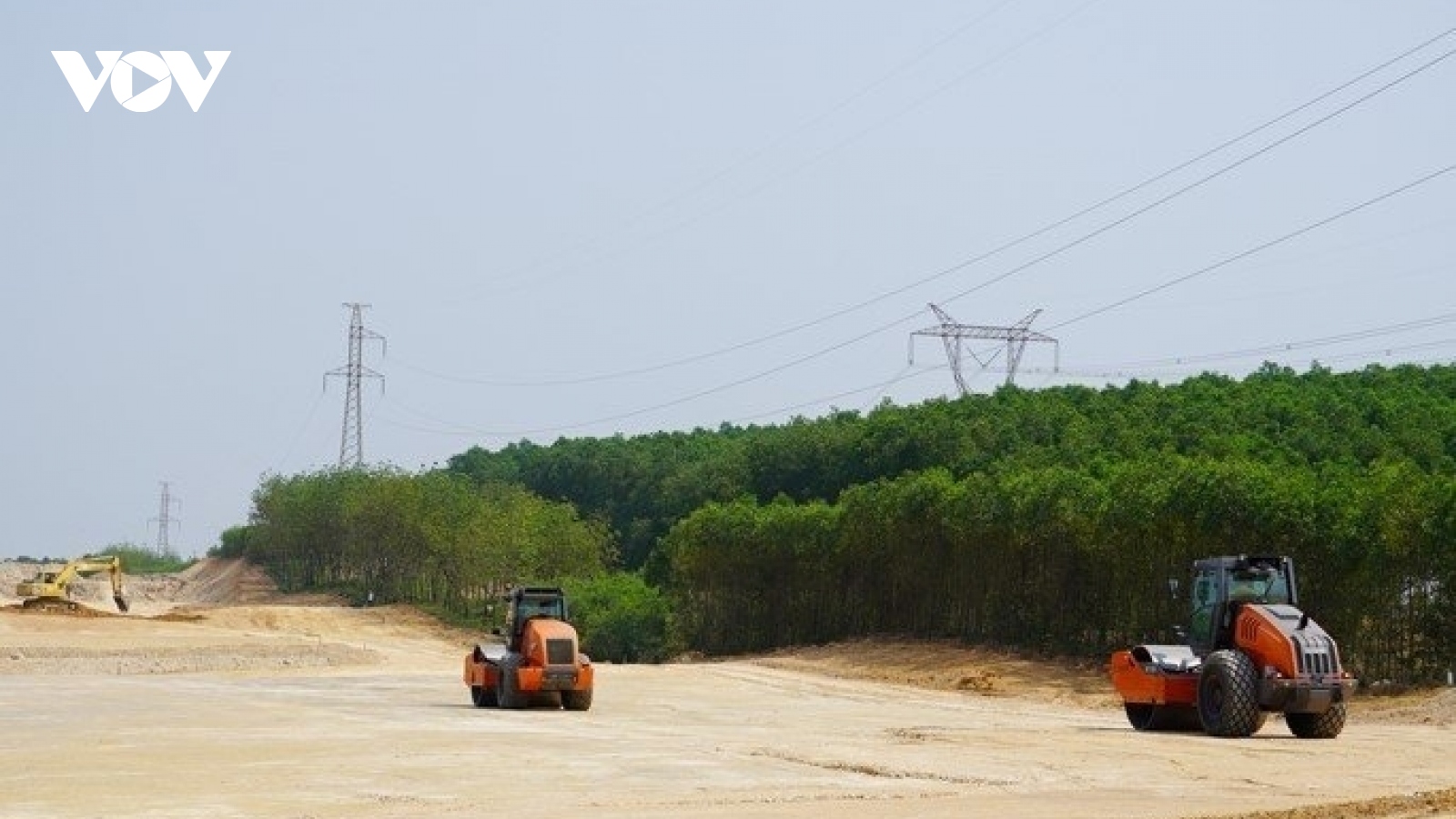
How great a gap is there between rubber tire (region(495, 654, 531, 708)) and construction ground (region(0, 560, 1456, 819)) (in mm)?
420

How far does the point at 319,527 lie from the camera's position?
121m

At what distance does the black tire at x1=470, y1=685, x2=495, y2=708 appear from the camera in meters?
38.9

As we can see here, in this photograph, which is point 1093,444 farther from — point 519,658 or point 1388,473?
point 519,658

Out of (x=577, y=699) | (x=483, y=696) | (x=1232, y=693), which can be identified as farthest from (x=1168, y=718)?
(x=483, y=696)

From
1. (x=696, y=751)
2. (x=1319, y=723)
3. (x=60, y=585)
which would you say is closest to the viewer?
(x=696, y=751)

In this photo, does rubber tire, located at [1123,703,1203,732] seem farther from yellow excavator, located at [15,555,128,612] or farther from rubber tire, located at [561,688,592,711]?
yellow excavator, located at [15,555,128,612]

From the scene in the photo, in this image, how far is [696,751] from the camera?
1104 inches

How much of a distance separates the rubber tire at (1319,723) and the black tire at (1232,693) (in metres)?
0.81

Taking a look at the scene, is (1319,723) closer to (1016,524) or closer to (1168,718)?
(1168,718)

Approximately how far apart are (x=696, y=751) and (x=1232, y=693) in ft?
25.9

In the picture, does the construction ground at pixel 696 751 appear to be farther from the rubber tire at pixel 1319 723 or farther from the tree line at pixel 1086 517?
the tree line at pixel 1086 517

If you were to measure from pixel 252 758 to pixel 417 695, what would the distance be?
17.9m

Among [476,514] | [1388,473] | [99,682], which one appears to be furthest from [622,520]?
[1388,473]

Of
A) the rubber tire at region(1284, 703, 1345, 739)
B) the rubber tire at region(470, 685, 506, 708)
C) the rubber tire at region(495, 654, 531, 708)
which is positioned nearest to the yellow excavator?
the rubber tire at region(470, 685, 506, 708)
